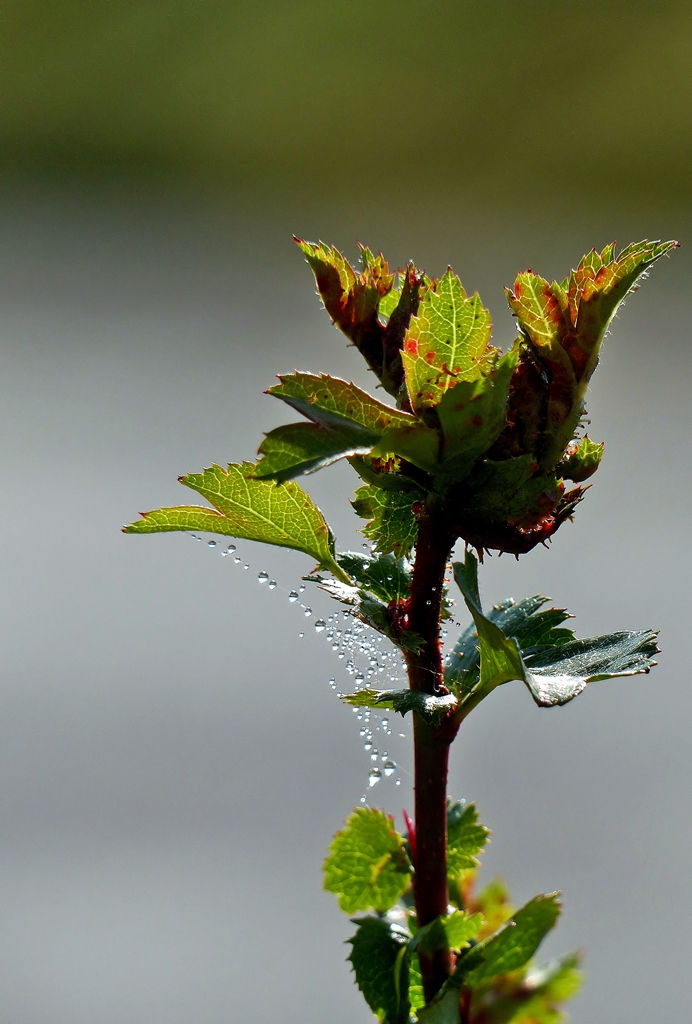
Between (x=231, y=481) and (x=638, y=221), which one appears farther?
(x=638, y=221)

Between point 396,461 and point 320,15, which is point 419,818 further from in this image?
point 320,15

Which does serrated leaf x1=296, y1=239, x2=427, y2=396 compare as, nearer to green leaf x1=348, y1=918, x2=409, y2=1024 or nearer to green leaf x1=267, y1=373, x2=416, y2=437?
green leaf x1=267, y1=373, x2=416, y2=437

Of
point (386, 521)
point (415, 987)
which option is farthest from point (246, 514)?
point (415, 987)

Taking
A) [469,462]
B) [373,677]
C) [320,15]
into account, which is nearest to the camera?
[469,462]

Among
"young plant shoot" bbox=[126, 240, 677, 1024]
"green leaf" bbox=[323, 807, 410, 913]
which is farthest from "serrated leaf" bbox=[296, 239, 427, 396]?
"green leaf" bbox=[323, 807, 410, 913]

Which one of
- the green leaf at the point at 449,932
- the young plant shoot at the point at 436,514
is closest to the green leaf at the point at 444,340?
the young plant shoot at the point at 436,514

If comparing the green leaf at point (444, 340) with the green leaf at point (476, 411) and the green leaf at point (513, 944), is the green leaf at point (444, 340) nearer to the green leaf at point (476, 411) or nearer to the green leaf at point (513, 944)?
the green leaf at point (476, 411)

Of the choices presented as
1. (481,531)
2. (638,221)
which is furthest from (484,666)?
(638,221)
